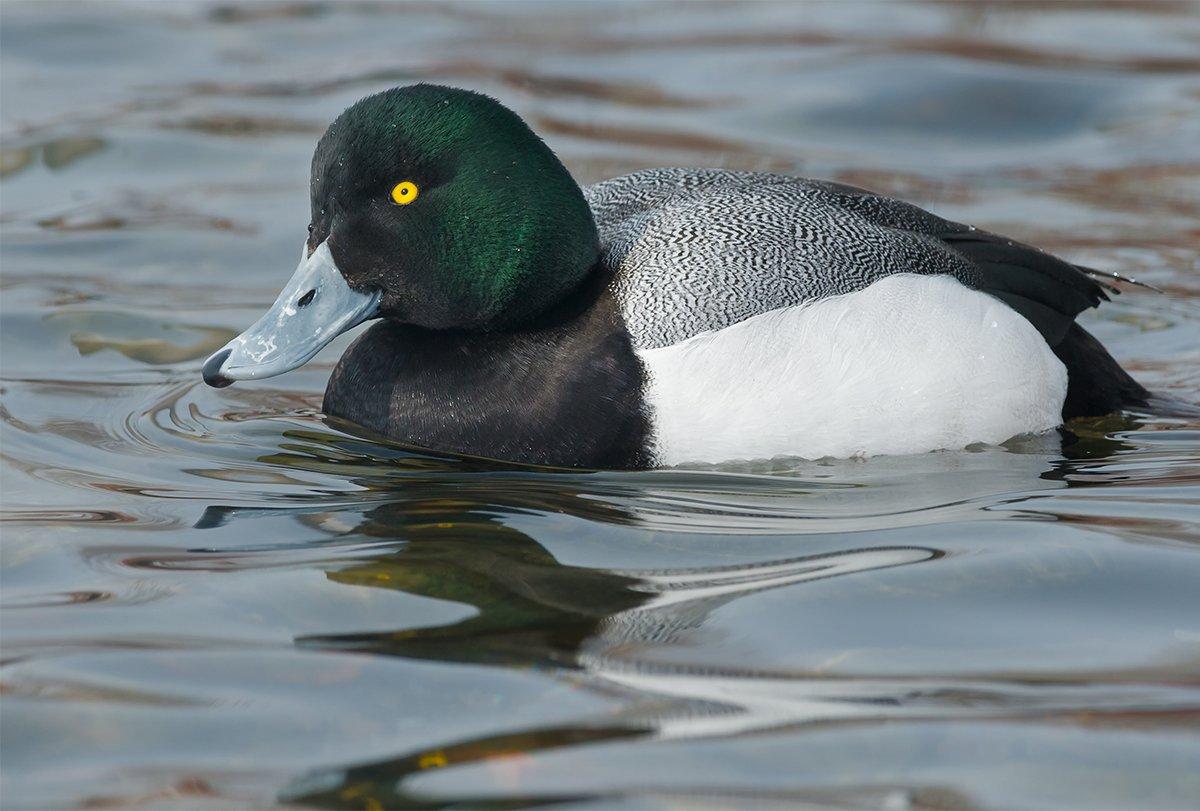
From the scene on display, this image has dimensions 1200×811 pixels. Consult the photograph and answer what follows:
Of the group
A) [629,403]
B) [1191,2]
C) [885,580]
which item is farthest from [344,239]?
[1191,2]

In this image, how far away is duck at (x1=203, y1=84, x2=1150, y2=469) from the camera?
5375 mm

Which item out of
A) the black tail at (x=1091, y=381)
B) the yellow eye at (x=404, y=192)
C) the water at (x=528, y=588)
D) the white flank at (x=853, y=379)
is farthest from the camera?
the black tail at (x=1091, y=381)

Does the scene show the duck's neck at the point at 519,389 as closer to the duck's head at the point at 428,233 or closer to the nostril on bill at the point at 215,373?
the duck's head at the point at 428,233

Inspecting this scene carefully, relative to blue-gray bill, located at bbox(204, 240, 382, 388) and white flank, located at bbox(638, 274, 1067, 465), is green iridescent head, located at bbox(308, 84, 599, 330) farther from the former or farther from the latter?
white flank, located at bbox(638, 274, 1067, 465)

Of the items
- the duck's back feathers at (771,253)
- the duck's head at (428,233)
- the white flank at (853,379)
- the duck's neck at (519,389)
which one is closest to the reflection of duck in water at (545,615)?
the duck's neck at (519,389)

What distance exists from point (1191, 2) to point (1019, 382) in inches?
312

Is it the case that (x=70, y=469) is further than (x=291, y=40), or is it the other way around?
(x=291, y=40)

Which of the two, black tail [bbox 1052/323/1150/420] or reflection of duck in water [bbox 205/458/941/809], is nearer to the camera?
reflection of duck in water [bbox 205/458/941/809]

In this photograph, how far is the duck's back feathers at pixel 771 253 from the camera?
18.1ft

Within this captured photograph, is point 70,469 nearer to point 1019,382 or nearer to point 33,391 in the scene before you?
point 33,391

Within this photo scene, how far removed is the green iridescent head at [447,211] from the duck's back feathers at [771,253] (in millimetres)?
281

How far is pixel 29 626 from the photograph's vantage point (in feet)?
13.7

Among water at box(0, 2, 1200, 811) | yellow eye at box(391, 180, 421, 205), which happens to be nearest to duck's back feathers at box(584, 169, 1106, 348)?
water at box(0, 2, 1200, 811)

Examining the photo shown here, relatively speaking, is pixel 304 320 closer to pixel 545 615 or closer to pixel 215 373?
pixel 215 373
